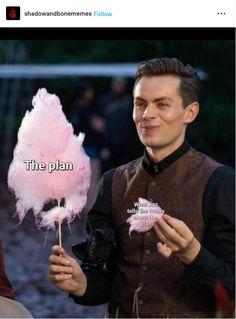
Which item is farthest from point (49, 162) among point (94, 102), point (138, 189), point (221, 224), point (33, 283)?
point (94, 102)

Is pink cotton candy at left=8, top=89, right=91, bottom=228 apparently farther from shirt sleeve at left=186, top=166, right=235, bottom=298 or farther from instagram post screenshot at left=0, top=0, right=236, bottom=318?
shirt sleeve at left=186, top=166, right=235, bottom=298

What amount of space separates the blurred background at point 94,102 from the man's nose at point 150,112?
71 cm

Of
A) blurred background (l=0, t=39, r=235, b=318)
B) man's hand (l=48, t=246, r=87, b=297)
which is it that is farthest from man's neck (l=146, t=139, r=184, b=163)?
blurred background (l=0, t=39, r=235, b=318)

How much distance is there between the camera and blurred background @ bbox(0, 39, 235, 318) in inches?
139

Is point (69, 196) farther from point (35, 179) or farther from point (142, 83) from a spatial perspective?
point (142, 83)

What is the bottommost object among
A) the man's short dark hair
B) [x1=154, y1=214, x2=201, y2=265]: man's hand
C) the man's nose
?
[x1=154, y1=214, x2=201, y2=265]: man's hand

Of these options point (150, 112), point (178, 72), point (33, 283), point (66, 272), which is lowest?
point (33, 283)

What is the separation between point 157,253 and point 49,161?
1.23 ft

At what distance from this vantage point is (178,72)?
89.0 inches

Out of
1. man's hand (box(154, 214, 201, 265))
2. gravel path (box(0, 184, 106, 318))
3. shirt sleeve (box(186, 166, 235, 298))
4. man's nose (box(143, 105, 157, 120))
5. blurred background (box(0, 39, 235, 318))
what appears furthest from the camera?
gravel path (box(0, 184, 106, 318))

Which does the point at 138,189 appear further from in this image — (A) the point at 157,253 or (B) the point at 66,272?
(B) the point at 66,272

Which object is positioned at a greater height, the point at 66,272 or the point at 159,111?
the point at 159,111
